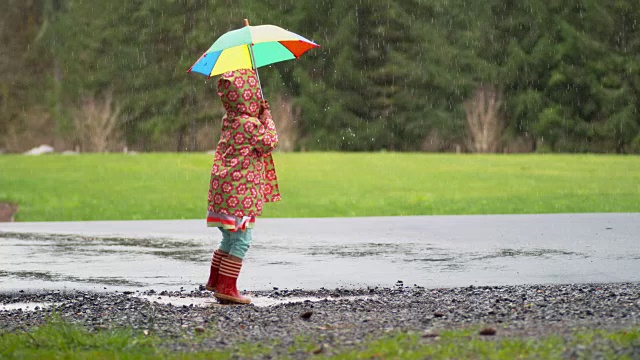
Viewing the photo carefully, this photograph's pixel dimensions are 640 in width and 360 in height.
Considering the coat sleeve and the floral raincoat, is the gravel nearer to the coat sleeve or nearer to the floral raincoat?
the floral raincoat

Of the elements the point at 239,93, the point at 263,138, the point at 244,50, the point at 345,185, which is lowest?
the point at 345,185

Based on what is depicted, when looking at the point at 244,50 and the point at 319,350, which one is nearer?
the point at 319,350

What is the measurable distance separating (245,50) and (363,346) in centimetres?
350

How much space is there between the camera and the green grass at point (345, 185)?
66.1 feet

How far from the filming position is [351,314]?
6.60 m

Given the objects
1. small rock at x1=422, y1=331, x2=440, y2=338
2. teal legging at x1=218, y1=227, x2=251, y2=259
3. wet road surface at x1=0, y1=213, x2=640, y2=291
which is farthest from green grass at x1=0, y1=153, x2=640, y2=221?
small rock at x1=422, y1=331, x2=440, y2=338

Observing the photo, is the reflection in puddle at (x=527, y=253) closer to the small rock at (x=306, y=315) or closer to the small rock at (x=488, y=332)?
the small rock at (x=306, y=315)

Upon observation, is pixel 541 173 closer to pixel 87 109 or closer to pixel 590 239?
pixel 590 239

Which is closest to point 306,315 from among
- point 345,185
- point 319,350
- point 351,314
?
point 351,314

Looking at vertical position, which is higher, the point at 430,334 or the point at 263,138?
the point at 263,138

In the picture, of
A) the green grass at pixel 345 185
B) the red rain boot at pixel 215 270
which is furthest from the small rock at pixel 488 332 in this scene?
the green grass at pixel 345 185

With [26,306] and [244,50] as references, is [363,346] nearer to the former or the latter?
[26,306]

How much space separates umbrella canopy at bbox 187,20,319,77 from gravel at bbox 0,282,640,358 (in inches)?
69.7

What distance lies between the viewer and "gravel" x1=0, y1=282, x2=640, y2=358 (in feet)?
Answer: 18.5
